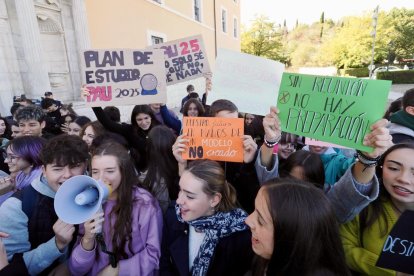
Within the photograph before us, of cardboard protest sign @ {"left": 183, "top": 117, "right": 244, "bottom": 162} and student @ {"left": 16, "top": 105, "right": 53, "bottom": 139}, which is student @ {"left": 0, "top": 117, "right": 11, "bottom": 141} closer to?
student @ {"left": 16, "top": 105, "right": 53, "bottom": 139}

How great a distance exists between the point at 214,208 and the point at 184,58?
3071 millimetres

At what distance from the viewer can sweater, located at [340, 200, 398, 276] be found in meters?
1.46

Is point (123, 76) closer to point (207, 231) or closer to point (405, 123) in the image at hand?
point (207, 231)

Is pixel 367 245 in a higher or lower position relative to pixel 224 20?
lower

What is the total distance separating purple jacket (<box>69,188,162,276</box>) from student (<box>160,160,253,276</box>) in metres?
0.12

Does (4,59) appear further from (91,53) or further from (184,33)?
(184,33)

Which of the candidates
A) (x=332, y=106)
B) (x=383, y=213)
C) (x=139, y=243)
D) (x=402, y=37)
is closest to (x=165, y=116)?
(x=139, y=243)

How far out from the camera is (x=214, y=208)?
1853mm

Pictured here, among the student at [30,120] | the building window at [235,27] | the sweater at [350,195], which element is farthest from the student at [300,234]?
the building window at [235,27]

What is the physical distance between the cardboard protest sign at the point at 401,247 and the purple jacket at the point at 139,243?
1351 mm

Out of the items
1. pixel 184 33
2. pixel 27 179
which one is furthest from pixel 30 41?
pixel 184 33

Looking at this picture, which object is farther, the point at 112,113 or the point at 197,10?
the point at 197,10

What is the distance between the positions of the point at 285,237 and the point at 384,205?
75cm

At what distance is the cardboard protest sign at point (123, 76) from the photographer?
3013 mm
